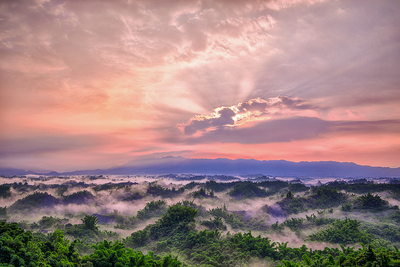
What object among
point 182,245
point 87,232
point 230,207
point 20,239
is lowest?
point 230,207

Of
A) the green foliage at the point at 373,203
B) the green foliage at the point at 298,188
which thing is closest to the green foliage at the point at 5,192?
the green foliage at the point at 373,203

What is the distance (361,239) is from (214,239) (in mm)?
14332

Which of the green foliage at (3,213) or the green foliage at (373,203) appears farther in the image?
the green foliage at (3,213)

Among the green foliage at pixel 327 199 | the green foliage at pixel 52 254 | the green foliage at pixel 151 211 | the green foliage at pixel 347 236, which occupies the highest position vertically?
the green foliage at pixel 52 254

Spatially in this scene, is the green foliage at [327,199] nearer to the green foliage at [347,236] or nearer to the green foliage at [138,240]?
the green foliage at [347,236]

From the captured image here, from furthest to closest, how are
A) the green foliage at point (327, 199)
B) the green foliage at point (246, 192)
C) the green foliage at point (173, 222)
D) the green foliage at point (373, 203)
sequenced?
the green foliage at point (246, 192), the green foliage at point (327, 199), the green foliage at point (373, 203), the green foliage at point (173, 222)

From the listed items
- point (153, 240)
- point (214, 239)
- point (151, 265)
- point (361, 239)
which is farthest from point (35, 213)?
point (361, 239)

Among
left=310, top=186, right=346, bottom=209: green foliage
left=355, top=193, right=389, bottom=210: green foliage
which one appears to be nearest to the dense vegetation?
left=310, top=186, right=346, bottom=209: green foliage

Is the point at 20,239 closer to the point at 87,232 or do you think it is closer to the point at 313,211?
the point at 87,232

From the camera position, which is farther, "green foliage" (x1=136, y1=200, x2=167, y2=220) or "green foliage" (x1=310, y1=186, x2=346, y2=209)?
"green foliage" (x1=310, y1=186, x2=346, y2=209)

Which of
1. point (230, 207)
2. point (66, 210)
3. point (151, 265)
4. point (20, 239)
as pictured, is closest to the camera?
point (20, 239)

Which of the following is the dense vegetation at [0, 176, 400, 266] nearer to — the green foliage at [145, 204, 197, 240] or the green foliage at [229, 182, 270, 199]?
the green foliage at [145, 204, 197, 240]

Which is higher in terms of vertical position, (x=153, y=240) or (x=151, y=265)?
(x=151, y=265)

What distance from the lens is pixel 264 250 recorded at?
14742mm
